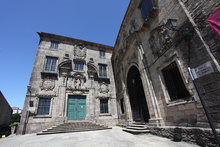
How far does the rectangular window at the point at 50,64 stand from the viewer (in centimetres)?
1251

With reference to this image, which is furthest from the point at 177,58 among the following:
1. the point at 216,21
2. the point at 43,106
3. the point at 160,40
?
the point at 43,106

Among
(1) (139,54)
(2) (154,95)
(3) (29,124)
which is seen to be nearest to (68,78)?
(3) (29,124)

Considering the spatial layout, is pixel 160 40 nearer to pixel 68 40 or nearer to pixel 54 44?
pixel 68 40

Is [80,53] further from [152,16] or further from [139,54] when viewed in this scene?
[152,16]

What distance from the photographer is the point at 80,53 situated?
15.0 meters

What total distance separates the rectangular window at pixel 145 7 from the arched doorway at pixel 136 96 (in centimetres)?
481

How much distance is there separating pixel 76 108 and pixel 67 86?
3.00 m

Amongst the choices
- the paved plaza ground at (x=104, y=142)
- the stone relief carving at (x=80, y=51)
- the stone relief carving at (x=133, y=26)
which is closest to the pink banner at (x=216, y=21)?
the paved plaza ground at (x=104, y=142)

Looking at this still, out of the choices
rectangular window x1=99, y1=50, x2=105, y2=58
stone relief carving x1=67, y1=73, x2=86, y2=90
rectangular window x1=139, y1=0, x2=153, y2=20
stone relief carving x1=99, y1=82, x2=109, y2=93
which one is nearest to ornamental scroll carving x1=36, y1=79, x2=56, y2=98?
stone relief carving x1=67, y1=73, x2=86, y2=90

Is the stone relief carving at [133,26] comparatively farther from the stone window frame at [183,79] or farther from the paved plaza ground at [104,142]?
the paved plaza ground at [104,142]

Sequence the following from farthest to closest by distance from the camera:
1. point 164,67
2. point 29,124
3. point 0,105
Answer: point 0,105 → point 29,124 → point 164,67

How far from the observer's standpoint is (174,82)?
5457mm

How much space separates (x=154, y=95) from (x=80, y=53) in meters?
12.2

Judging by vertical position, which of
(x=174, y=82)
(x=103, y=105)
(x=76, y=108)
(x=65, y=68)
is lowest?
(x=76, y=108)
